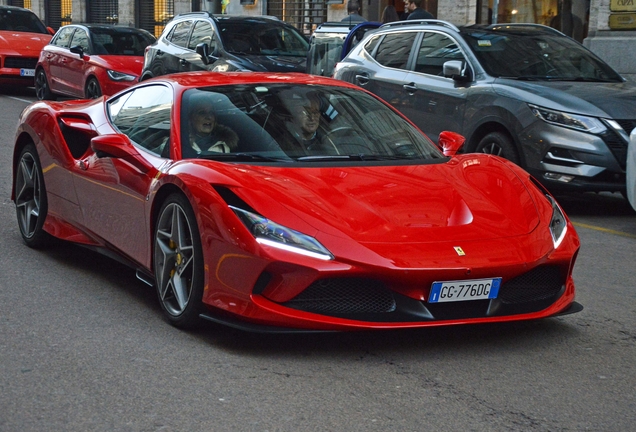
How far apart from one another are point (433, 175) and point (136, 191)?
153 centimetres

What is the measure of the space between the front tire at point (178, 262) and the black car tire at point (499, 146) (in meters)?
4.91

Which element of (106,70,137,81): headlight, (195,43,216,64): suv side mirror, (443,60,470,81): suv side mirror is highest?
(443,60,470,81): suv side mirror

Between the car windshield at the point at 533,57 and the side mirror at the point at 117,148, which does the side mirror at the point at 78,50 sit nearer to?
the car windshield at the point at 533,57

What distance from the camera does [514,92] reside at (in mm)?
9664

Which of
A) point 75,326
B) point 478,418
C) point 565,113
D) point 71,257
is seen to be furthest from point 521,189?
point 565,113

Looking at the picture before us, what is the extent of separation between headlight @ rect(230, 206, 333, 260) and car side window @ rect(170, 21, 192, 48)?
12.3 metres

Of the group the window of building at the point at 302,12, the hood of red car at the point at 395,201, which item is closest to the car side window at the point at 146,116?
the hood of red car at the point at 395,201

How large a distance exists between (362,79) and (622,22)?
29.8 feet

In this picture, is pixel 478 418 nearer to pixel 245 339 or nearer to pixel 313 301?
pixel 313 301

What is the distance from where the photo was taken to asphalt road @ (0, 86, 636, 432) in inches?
155

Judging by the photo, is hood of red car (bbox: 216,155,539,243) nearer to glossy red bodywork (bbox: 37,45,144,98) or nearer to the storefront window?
glossy red bodywork (bbox: 37,45,144,98)

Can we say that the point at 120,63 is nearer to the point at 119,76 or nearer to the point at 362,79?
the point at 119,76

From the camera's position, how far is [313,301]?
466cm

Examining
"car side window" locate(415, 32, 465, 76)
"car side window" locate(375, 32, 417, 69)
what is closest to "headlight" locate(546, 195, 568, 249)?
"car side window" locate(415, 32, 465, 76)
